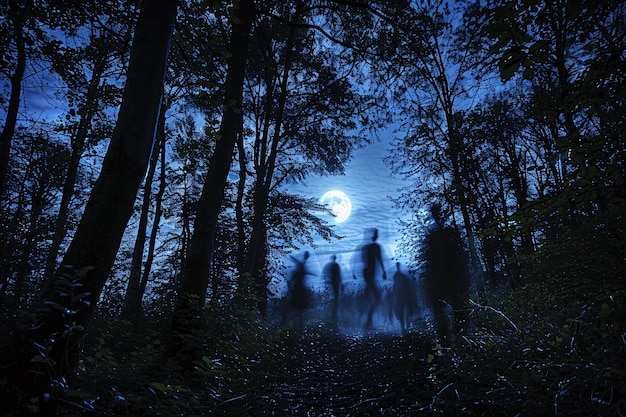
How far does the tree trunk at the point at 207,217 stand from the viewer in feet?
13.5

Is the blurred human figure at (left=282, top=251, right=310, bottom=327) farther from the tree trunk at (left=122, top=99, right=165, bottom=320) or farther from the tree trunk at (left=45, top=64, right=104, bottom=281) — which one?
the tree trunk at (left=45, top=64, right=104, bottom=281)

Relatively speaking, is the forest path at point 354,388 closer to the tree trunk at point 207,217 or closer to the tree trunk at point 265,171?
the tree trunk at point 207,217

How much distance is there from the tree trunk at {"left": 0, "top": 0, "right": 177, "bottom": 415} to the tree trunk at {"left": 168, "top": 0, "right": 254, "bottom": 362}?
1450mm

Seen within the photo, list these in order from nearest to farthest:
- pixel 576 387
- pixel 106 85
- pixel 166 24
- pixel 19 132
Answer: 1. pixel 576 387
2. pixel 166 24
3. pixel 106 85
4. pixel 19 132

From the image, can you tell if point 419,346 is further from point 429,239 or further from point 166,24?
point 166,24

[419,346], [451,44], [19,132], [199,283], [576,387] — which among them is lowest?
[419,346]

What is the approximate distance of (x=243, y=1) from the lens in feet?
17.7

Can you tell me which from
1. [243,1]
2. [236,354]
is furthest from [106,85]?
[236,354]

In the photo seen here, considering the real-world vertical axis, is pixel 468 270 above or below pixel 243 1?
below

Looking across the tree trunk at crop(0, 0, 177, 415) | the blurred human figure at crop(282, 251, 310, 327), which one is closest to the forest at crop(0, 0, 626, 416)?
the tree trunk at crop(0, 0, 177, 415)

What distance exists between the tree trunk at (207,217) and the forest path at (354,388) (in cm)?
139

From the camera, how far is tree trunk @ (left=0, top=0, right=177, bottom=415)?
195 cm

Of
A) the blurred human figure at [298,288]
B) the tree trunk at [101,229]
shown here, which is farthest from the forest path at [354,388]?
the blurred human figure at [298,288]

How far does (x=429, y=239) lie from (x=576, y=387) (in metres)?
9.07
